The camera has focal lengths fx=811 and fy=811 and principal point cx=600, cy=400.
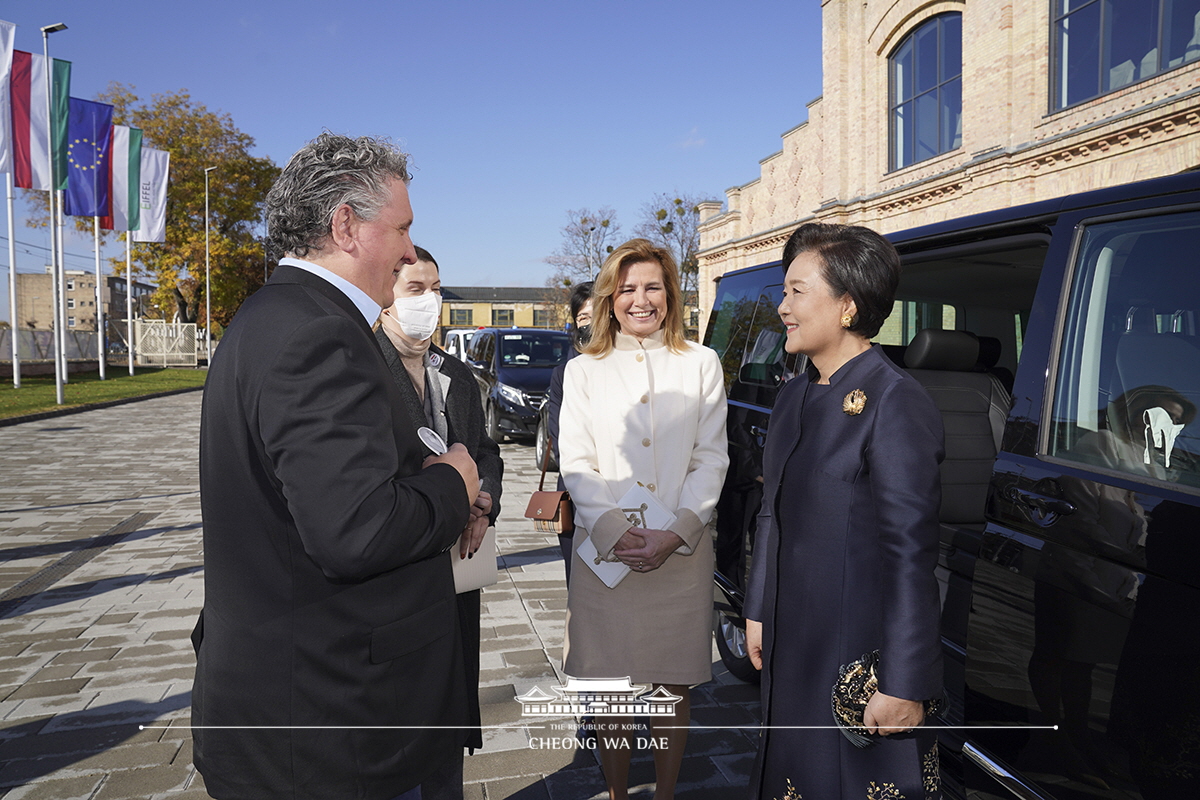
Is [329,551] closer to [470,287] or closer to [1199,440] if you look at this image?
[1199,440]

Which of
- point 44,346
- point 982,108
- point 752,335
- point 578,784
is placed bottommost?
point 578,784

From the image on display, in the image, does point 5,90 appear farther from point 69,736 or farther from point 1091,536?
point 1091,536

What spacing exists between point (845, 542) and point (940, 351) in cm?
159

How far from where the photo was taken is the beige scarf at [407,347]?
259 centimetres

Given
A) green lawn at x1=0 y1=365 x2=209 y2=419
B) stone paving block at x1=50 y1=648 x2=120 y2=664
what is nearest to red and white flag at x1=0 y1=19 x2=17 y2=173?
green lawn at x1=0 y1=365 x2=209 y2=419

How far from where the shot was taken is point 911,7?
18.5 meters

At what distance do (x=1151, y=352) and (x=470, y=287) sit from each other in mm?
130866

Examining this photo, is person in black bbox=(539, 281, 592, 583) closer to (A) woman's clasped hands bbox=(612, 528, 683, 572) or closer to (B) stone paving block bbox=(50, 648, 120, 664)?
(A) woman's clasped hands bbox=(612, 528, 683, 572)

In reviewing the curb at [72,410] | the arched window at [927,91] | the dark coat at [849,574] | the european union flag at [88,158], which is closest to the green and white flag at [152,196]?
the european union flag at [88,158]

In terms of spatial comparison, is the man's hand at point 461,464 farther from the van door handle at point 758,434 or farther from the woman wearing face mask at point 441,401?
the van door handle at point 758,434

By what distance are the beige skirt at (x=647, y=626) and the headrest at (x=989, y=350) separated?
6.28ft

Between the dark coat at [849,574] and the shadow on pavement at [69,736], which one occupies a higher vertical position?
the dark coat at [849,574]

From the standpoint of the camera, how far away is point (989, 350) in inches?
156

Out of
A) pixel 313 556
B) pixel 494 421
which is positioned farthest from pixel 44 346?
pixel 313 556
